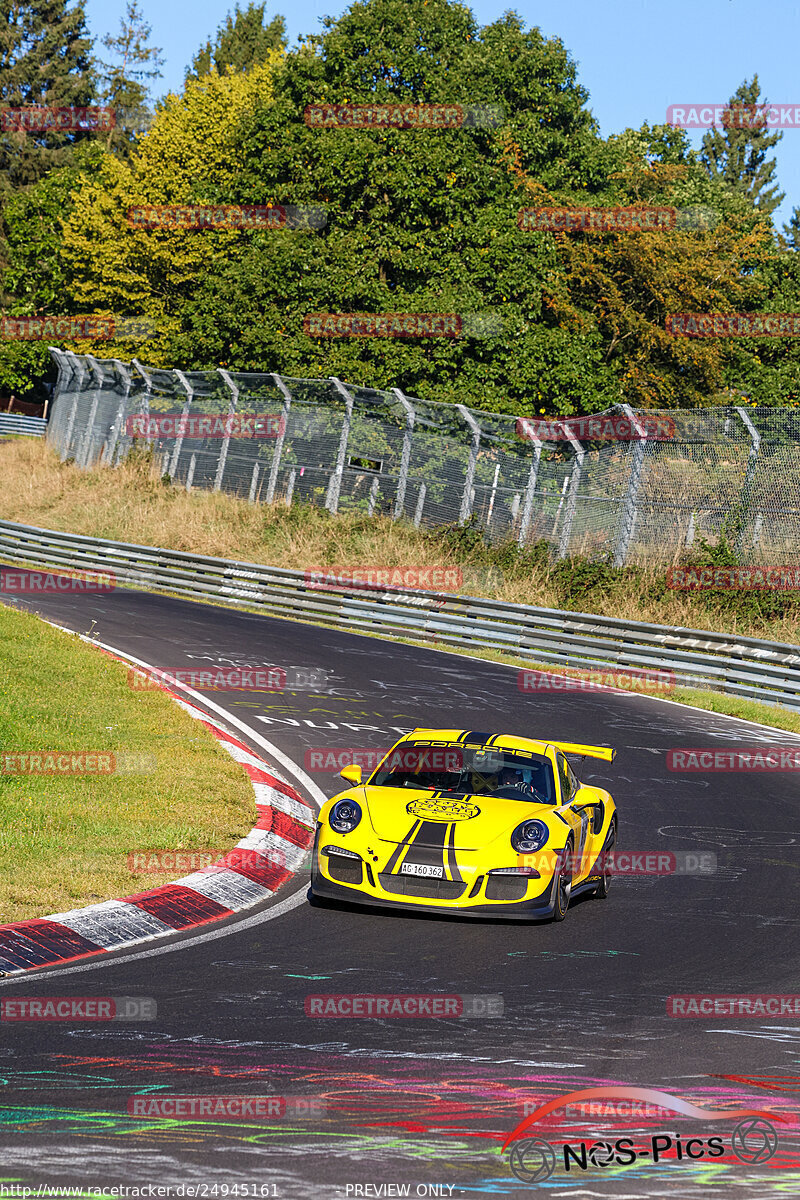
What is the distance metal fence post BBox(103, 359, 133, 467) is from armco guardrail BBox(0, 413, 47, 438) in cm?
3163

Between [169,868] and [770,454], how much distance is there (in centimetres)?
1638

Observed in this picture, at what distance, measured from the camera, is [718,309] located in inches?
1762

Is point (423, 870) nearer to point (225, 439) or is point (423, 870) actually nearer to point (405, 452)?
point (405, 452)

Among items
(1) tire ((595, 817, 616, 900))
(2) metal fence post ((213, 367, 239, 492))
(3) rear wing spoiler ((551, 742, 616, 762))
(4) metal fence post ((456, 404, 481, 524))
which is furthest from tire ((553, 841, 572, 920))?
(2) metal fence post ((213, 367, 239, 492))

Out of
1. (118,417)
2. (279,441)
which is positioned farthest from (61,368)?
(279,441)

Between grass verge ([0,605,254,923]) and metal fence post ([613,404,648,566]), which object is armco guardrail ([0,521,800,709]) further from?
grass verge ([0,605,254,923])

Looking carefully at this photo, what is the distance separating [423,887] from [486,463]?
2015 cm

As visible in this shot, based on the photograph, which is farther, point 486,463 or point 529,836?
point 486,463

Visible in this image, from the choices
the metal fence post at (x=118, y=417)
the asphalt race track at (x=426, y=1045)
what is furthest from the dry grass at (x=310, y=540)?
the asphalt race track at (x=426, y=1045)

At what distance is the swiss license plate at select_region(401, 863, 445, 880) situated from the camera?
350 inches

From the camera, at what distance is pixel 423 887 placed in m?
8.89

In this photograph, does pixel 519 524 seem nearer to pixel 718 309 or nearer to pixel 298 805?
pixel 298 805

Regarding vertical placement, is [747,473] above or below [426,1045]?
above

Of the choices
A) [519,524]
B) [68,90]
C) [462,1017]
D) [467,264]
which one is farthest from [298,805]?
[68,90]
